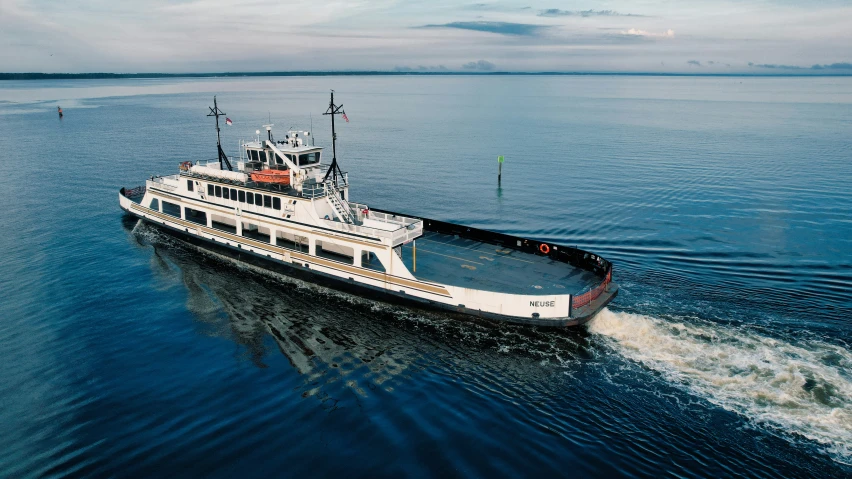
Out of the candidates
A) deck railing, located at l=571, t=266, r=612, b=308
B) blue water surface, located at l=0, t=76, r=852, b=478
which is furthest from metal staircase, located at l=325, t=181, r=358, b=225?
deck railing, located at l=571, t=266, r=612, b=308

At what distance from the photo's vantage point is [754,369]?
24766 mm

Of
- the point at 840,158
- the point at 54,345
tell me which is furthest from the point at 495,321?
the point at 840,158

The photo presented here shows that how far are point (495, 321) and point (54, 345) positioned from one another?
24226 millimetres

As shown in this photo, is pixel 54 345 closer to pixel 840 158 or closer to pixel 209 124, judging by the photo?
pixel 840 158

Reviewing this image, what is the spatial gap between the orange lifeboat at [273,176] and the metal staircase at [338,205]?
352 cm

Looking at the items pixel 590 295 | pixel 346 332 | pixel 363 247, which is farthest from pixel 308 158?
pixel 590 295

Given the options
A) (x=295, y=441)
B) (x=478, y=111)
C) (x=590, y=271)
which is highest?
(x=478, y=111)

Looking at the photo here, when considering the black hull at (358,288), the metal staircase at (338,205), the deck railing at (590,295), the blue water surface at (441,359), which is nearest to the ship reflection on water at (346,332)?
the blue water surface at (441,359)

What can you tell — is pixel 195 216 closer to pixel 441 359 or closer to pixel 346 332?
pixel 346 332

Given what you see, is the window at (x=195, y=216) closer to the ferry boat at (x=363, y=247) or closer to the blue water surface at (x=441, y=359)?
the ferry boat at (x=363, y=247)

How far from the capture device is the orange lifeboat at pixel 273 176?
128ft

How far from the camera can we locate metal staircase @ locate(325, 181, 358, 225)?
121 feet

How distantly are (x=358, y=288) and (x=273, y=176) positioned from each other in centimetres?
1163

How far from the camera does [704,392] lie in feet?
76.7
